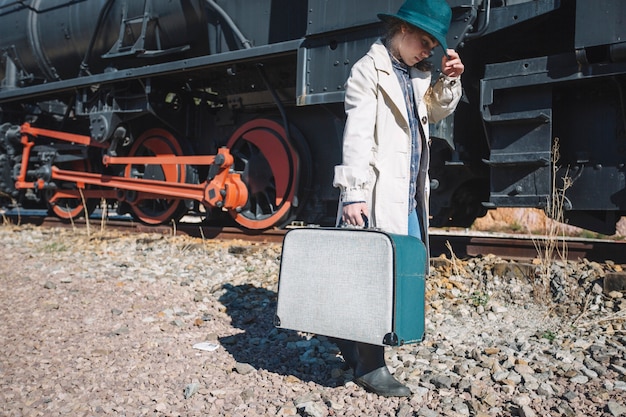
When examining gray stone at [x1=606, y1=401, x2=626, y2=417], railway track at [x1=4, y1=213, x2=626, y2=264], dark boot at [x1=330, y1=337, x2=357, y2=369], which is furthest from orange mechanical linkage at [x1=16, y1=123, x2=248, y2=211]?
gray stone at [x1=606, y1=401, x2=626, y2=417]

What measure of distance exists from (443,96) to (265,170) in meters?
3.40

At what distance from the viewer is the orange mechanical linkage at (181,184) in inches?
227

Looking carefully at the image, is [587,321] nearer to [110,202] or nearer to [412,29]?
[412,29]

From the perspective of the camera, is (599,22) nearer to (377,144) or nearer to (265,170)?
(377,144)

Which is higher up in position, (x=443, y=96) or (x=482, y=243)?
(x=443, y=96)

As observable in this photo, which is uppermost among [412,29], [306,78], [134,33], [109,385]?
[134,33]

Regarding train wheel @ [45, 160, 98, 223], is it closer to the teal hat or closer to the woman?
the woman

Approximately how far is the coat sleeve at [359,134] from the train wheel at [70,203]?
6394 millimetres

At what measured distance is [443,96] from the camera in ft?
8.42

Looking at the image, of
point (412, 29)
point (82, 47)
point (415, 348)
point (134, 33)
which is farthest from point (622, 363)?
point (82, 47)

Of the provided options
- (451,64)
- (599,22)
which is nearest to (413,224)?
(451,64)

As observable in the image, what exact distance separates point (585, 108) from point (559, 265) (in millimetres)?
1066

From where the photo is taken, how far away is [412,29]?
7.71ft

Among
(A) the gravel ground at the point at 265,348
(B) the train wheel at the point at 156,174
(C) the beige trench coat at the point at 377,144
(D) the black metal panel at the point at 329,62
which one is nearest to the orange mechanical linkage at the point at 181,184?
(B) the train wheel at the point at 156,174
